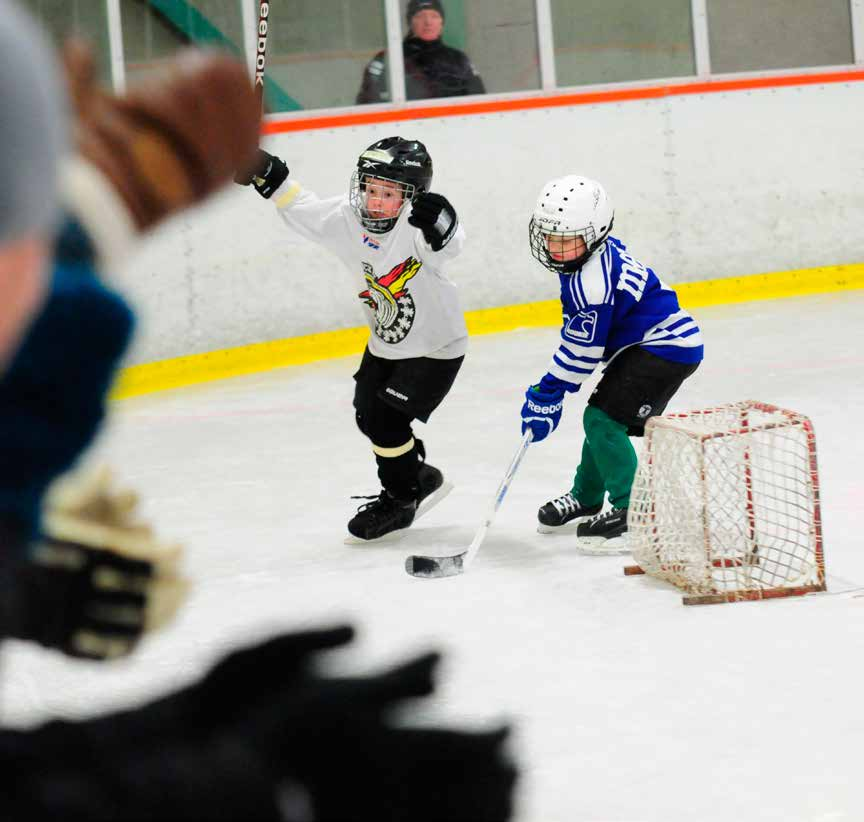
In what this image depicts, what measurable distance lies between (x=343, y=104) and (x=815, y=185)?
2.93 metres

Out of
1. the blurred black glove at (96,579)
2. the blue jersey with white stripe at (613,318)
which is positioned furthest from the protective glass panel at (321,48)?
the blurred black glove at (96,579)

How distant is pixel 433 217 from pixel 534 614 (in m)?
1.20

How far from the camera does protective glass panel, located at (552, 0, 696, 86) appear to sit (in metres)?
8.59

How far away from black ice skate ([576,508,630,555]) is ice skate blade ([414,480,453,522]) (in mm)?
620

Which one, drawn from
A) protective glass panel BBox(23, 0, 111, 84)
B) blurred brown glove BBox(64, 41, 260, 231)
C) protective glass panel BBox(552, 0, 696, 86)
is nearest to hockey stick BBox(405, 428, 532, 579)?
blurred brown glove BBox(64, 41, 260, 231)

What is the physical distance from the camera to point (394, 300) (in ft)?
14.6

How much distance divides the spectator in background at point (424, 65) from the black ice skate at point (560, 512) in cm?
431

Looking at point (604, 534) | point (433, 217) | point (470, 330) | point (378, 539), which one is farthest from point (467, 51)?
point (604, 534)

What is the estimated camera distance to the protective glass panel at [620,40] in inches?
338

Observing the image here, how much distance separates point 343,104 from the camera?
8141 mm

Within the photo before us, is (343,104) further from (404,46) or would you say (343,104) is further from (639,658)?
(639,658)

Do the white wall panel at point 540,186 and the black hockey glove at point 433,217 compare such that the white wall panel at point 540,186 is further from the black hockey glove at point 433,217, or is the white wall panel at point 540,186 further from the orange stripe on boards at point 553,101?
the black hockey glove at point 433,217

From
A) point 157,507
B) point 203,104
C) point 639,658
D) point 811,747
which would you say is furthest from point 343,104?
point 203,104

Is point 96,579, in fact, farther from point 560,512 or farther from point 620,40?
point 620,40
